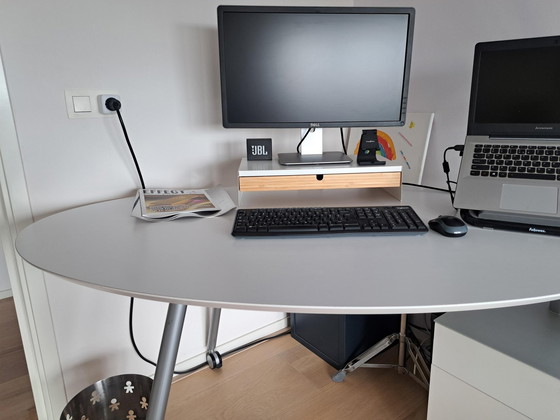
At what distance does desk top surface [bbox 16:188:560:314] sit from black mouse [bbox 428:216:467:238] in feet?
0.06

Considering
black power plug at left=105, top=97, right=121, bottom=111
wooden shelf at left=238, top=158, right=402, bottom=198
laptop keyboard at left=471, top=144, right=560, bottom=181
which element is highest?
black power plug at left=105, top=97, right=121, bottom=111

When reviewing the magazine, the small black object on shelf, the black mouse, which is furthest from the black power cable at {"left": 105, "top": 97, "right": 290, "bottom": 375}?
the black mouse

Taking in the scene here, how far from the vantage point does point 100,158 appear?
1271 mm

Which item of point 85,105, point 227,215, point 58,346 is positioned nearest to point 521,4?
point 227,215

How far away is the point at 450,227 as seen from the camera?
0.89 meters

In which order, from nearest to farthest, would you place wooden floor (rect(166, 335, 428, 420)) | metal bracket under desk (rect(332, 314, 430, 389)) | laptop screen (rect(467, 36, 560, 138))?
laptop screen (rect(467, 36, 560, 138))
wooden floor (rect(166, 335, 428, 420))
metal bracket under desk (rect(332, 314, 430, 389))

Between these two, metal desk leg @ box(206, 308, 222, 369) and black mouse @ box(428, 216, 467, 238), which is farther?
metal desk leg @ box(206, 308, 222, 369)

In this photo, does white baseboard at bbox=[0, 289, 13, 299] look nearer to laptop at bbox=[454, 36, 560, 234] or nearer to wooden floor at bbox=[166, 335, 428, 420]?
wooden floor at bbox=[166, 335, 428, 420]

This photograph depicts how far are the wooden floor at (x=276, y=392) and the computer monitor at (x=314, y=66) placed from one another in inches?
35.4

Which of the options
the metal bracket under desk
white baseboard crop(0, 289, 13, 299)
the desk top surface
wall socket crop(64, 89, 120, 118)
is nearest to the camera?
the desk top surface

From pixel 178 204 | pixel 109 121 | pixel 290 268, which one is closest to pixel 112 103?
pixel 109 121

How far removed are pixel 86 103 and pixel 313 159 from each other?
0.74 metres

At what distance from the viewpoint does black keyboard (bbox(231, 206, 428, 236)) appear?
2.95ft

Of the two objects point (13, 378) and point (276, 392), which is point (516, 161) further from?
point (13, 378)
